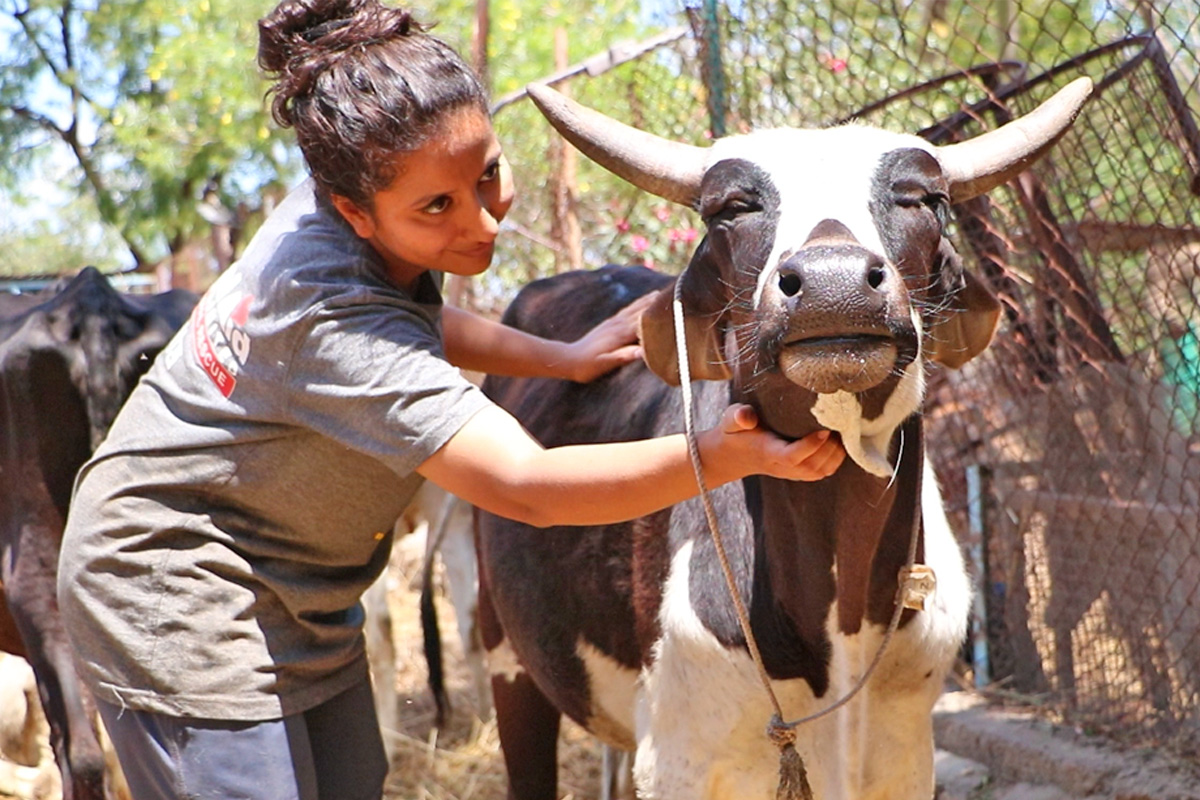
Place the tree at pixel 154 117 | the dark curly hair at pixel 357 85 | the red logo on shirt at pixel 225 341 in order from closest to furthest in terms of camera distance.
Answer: the dark curly hair at pixel 357 85 → the red logo on shirt at pixel 225 341 → the tree at pixel 154 117

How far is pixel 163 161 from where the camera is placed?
12.4 m

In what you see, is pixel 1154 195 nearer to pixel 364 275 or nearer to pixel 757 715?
pixel 757 715

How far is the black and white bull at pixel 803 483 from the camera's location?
6.89ft

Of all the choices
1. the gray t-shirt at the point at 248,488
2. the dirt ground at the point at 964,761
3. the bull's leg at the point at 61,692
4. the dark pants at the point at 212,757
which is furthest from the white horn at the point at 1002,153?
the bull's leg at the point at 61,692

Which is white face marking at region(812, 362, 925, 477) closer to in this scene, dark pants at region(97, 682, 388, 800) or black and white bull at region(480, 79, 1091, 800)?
black and white bull at region(480, 79, 1091, 800)

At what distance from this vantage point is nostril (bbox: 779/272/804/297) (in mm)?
2002

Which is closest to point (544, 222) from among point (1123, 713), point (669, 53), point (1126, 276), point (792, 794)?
point (669, 53)

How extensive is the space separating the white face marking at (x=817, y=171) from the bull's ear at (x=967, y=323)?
11.5 inches

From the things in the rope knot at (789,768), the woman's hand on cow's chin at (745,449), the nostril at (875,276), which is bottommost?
the rope knot at (789,768)

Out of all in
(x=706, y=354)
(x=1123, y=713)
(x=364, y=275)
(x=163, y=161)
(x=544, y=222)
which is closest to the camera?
(x=364, y=275)

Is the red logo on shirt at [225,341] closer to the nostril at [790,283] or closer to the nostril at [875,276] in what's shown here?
the nostril at [790,283]

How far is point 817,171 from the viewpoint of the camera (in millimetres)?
2332

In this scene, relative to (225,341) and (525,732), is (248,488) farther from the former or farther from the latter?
(525,732)

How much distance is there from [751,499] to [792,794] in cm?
Answer: 65
